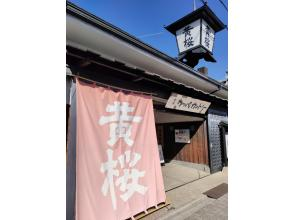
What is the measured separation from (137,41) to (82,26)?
1.48 meters

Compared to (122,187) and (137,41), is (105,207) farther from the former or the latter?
(137,41)

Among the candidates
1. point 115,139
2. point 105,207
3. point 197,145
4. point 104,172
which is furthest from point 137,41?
point 197,145

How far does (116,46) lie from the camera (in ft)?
13.8

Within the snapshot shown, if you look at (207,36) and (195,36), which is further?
(207,36)

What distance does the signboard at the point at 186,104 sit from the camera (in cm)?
672

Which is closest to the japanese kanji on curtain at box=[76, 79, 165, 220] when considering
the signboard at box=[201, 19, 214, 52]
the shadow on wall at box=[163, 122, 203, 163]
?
the shadow on wall at box=[163, 122, 203, 163]

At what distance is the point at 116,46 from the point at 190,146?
25.0 ft

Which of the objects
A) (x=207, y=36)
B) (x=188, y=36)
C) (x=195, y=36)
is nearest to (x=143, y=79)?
(x=195, y=36)

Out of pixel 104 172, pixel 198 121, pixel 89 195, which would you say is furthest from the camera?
pixel 198 121

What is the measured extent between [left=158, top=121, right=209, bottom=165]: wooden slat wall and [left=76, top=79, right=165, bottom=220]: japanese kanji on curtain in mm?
5029

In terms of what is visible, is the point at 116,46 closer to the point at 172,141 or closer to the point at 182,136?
the point at 182,136

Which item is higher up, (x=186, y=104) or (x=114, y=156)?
(x=186, y=104)

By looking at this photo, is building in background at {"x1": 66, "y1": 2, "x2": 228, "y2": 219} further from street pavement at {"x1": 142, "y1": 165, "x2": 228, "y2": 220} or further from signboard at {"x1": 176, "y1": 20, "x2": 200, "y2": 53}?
signboard at {"x1": 176, "y1": 20, "x2": 200, "y2": 53}

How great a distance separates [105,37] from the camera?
3926mm
